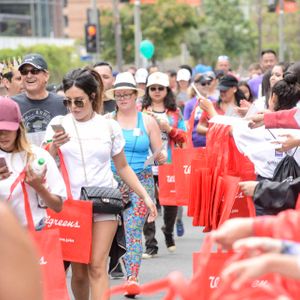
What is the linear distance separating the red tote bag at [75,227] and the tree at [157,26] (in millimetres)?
45500

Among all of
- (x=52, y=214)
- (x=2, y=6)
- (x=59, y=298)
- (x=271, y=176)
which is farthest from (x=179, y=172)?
(x=2, y=6)

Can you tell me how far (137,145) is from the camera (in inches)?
372

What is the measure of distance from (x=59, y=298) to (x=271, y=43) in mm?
79081

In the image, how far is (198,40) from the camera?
205 feet

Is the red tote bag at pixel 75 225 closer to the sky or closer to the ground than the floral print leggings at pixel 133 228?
closer to the sky

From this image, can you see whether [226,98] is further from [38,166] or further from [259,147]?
[38,166]

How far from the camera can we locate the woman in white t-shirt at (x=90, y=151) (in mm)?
7219

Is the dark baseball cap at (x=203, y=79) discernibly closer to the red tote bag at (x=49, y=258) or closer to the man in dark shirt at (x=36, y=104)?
A: the man in dark shirt at (x=36, y=104)

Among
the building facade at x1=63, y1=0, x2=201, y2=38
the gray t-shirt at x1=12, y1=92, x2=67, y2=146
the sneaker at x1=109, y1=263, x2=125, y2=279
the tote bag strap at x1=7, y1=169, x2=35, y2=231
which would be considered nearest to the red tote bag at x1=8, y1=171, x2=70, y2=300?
the tote bag strap at x1=7, y1=169, x2=35, y2=231

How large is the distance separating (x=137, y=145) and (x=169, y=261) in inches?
82.8

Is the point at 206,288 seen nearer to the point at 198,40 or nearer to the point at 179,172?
the point at 179,172

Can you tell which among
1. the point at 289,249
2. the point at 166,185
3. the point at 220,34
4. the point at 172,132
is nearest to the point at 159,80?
the point at 172,132

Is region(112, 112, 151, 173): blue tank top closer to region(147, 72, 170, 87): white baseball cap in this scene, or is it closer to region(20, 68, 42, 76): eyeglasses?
region(20, 68, 42, 76): eyeglasses

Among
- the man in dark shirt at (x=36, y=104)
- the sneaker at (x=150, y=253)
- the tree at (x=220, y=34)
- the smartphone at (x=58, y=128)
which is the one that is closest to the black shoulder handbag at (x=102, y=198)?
the smartphone at (x=58, y=128)
